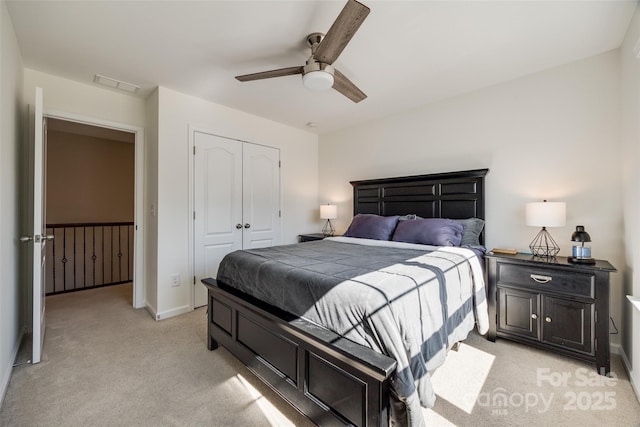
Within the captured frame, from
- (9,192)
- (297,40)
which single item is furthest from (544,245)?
(9,192)

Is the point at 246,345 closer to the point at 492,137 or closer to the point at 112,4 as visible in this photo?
the point at 112,4

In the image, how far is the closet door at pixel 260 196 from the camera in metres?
3.88

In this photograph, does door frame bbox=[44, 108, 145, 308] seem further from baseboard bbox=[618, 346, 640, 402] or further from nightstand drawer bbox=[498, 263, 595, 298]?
baseboard bbox=[618, 346, 640, 402]

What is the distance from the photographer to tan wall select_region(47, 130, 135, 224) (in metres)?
4.63

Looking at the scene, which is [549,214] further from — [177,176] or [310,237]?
[177,176]

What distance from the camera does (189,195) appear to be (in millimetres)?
3275

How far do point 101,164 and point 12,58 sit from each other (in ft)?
11.3

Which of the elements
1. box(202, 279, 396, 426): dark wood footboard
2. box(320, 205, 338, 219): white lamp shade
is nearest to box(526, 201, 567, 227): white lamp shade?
box(202, 279, 396, 426): dark wood footboard

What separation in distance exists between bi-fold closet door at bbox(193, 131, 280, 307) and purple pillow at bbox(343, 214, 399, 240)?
1403 millimetres

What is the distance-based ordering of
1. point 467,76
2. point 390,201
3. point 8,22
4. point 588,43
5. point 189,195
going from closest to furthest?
point 8,22
point 588,43
point 467,76
point 189,195
point 390,201

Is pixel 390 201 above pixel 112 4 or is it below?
below

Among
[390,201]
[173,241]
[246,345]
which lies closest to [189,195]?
[173,241]

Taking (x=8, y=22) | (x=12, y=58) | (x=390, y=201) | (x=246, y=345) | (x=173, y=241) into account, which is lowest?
(x=246, y=345)

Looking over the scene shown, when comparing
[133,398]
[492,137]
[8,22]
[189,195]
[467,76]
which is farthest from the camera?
[189,195]
